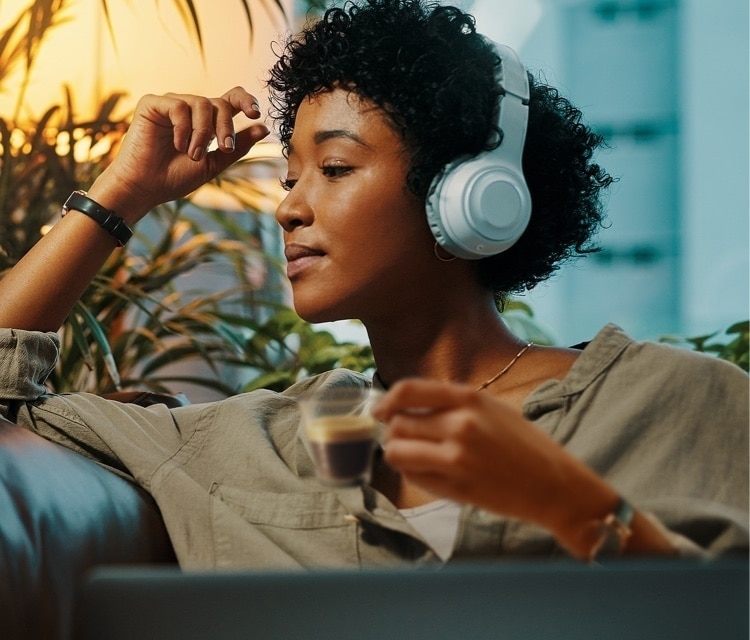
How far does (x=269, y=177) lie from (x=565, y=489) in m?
2.69

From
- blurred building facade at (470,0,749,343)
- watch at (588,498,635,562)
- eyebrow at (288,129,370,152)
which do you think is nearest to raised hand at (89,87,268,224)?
eyebrow at (288,129,370,152)

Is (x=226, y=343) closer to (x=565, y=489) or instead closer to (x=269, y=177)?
(x=269, y=177)

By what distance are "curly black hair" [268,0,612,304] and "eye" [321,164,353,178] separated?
0.27 ft

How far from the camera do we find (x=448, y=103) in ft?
4.16

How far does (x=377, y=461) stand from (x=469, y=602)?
665mm

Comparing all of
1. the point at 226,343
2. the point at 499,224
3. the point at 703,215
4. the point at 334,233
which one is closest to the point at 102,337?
the point at 226,343

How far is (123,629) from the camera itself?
0.66 metres

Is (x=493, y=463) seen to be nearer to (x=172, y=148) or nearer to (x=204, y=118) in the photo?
(x=204, y=118)

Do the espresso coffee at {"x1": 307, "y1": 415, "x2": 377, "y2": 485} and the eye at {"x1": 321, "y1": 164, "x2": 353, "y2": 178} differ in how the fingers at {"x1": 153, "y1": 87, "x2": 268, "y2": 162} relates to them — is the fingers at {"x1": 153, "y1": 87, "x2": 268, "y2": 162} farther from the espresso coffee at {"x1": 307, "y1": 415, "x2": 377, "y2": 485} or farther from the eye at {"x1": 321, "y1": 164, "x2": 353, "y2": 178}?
the espresso coffee at {"x1": 307, "y1": 415, "x2": 377, "y2": 485}

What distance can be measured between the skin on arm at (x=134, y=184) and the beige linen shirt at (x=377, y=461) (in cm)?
6

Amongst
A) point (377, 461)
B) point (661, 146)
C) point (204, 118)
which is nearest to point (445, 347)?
point (377, 461)

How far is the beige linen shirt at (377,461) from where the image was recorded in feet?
A: 3.41

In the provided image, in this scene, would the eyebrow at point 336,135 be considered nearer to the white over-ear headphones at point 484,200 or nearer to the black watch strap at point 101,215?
the white over-ear headphones at point 484,200

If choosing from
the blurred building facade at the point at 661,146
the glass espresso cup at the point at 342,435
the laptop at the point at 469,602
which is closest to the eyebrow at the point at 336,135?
the glass espresso cup at the point at 342,435
